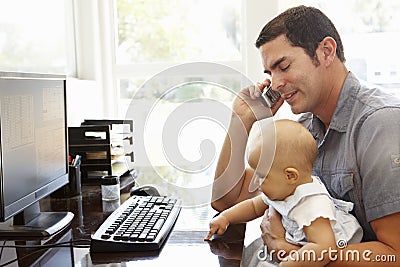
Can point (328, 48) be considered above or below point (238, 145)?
above

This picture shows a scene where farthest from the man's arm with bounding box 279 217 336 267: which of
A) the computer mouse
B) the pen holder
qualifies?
the pen holder

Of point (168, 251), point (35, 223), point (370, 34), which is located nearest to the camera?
point (168, 251)

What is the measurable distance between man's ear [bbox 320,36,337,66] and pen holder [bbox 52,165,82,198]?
108 cm

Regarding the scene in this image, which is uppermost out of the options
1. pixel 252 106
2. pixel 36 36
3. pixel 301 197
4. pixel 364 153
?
pixel 36 36

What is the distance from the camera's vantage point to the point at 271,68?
4.25ft

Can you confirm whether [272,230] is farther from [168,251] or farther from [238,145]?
[238,145]

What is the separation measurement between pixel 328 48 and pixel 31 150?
3.03 feet

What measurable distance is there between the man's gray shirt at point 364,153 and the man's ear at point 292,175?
0.49ft

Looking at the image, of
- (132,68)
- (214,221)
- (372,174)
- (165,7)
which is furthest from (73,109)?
(372,174)

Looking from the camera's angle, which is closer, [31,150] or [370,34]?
[31,150]

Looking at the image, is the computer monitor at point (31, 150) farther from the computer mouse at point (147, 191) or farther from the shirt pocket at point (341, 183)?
the shirt pocket at point (341, 183)

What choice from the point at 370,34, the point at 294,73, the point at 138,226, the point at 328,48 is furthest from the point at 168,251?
the point at 370,34

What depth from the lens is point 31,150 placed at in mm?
1376

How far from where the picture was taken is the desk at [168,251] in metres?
1.11
